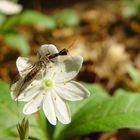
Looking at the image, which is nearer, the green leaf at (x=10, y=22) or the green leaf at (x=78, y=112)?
the green leaf at (x=78, y=112)

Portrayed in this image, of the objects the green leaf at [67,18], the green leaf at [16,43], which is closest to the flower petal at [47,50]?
the green leaf at [16,43]

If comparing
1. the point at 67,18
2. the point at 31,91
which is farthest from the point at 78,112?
the point at 67,18

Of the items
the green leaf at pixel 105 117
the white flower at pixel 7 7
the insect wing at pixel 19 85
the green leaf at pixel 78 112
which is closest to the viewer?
the insect wing at pixel 19 85

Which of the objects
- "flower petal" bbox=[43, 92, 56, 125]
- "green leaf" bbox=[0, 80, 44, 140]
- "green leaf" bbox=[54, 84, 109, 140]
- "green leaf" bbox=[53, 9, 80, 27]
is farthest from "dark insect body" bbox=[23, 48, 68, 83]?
"green leaf" bbox=[53, 9, 80, 27]

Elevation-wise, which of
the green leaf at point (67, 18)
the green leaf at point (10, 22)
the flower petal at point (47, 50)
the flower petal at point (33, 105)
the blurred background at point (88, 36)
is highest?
the flower petal at point (47, 50)

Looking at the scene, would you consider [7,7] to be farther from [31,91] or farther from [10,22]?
[31,91]

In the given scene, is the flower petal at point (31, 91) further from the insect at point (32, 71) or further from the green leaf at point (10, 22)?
the green leaf at point (10, 22)

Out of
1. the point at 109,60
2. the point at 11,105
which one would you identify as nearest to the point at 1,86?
the point at 11,105
